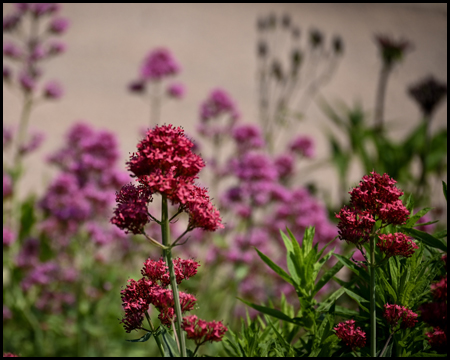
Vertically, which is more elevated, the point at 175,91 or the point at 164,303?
the point at 175,91

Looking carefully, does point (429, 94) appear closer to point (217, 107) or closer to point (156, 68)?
point (217, 107)

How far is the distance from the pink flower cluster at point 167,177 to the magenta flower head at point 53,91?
6.87 ft

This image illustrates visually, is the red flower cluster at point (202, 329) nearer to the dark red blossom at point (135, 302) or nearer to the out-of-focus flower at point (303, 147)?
the dark red blossom at point (135, 302)

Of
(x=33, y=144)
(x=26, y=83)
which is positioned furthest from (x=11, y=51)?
(x=33, y=144)

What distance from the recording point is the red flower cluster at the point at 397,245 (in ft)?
1.81

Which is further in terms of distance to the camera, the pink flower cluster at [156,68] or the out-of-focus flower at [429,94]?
the pink flower cluster at [156,68]

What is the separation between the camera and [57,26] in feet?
8.41

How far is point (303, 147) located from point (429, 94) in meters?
0.68

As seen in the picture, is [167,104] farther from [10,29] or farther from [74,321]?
[74,321]

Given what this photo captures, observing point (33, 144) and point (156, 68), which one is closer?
point (33, 144)

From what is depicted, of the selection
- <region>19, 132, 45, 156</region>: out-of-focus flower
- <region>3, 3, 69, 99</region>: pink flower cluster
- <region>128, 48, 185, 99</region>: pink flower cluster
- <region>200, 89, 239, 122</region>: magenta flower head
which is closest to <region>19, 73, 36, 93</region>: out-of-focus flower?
<region>3, 3, 69, 99</region>: pink flower cluster

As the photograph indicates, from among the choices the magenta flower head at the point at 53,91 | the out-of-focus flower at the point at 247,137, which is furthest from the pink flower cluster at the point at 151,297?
the magenta flower head at the point at 53,91

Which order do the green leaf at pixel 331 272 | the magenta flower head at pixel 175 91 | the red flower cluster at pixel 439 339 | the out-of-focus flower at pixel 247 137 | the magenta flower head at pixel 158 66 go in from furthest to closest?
the magenta flower head at pixel 175 91 → the magenta flower head at pixel 158 66 → the out-of-focus flower at pixel 247 137 → the green leaf at pixel 331 272 → the red flower cluster at pixel 439 339

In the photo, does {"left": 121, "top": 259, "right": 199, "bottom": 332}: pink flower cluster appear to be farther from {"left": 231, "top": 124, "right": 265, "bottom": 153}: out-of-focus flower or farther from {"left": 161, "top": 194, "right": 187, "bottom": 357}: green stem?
{"left": 231, "top": 124, "right": 265, "bottom": 153}: out-of-focus flower
